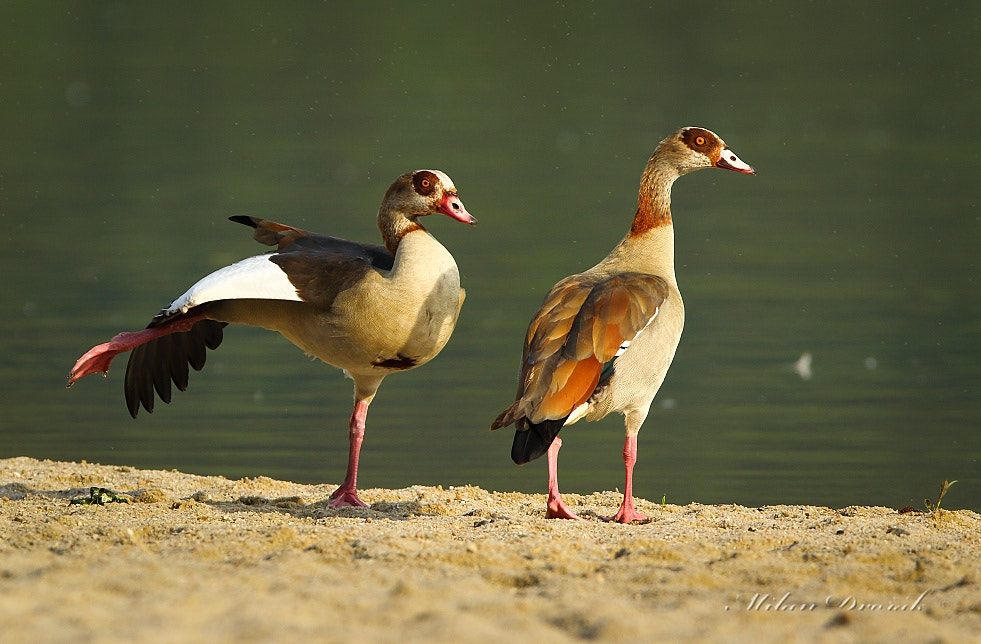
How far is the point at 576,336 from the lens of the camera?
745 centimetres

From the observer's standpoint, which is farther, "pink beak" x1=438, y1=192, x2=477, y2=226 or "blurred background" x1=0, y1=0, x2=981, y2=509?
"blurred background" x1=0, y1=0, x2=981, y2=509

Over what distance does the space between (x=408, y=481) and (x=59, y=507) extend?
2720mm

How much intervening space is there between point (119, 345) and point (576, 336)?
2.76 metres

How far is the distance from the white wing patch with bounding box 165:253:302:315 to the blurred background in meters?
2.34

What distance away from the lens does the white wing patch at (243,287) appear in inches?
310

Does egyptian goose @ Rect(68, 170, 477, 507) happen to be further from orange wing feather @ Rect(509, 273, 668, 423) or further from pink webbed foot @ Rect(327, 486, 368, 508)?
orange wing feather @ Rect(509, 273, 668, 423)

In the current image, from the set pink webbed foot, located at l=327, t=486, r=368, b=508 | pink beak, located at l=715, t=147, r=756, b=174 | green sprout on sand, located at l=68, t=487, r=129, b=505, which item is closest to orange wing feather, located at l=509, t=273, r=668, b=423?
pink webbed foot, located at l=327, t=486, r=368, b=508

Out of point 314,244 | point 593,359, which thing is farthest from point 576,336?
point 314,244

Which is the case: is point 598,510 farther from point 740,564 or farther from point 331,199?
point 331,199

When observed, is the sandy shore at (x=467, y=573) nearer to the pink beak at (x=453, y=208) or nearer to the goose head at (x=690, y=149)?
the pink beak at (x=453, y=208)

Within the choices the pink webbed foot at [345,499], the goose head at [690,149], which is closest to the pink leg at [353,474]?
the pink webbed foot at [345,499]

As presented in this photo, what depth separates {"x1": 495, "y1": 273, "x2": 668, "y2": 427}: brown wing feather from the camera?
23.6ft

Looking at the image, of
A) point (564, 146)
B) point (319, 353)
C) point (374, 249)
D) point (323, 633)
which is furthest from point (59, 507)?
point (564, 146)

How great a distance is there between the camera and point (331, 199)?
23000 mm
